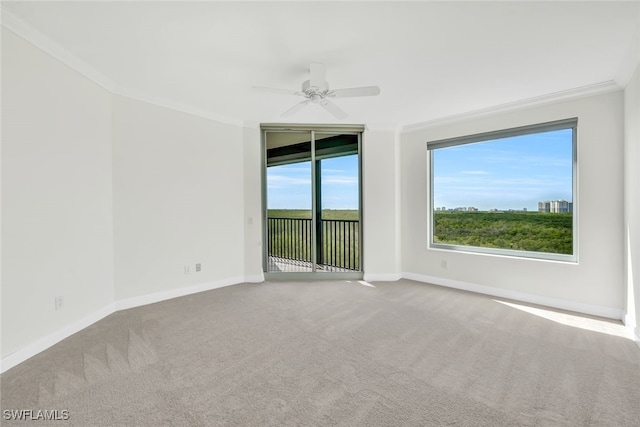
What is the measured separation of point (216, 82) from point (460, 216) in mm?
3734

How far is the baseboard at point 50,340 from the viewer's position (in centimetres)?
216

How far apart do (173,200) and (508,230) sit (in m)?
4.48

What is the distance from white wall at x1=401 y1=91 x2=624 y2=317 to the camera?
3139mm

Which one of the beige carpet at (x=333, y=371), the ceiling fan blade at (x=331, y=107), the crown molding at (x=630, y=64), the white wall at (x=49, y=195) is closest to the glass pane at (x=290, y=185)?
the ceiling fan blade at (x=331, y=107)

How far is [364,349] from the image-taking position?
2461 millimetres

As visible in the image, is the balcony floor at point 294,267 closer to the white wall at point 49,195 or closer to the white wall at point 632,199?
the white wall at point 49,195

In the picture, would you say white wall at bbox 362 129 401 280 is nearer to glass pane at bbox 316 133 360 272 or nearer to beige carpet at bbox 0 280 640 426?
glass pane at bbox 316 133 360 272

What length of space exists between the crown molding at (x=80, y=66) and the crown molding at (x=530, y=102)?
314 centimetres

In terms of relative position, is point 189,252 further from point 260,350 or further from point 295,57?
point 295,57

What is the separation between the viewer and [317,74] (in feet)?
8.64

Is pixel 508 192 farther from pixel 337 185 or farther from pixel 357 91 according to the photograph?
pixel 357 91

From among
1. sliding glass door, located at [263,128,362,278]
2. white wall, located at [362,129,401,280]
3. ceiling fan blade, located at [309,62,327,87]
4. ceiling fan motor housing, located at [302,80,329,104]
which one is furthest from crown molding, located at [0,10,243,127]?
white wall, located at [362,129,401,280]

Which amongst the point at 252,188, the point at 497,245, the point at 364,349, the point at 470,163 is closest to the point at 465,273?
the point at 497,245

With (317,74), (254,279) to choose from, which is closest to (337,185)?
(254,279)
